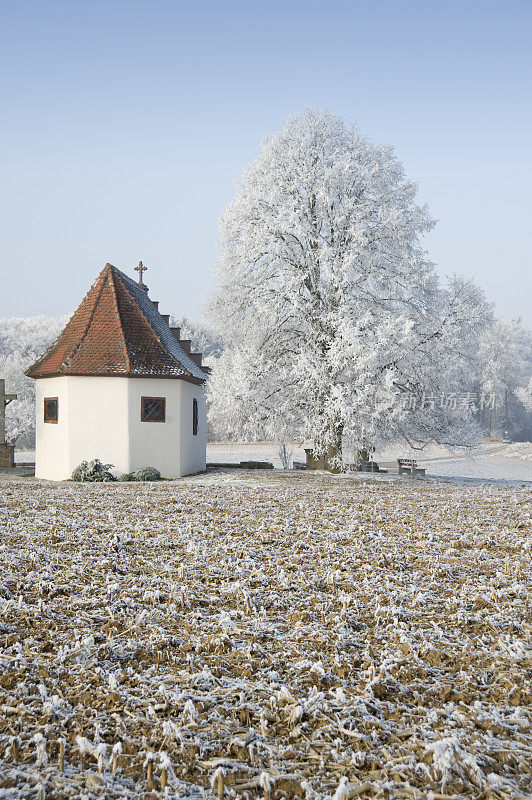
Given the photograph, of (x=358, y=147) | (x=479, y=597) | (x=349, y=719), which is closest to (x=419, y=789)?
(x=349, y=719)

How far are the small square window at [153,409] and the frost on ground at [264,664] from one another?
34.0ft

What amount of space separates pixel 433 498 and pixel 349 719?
418 inches

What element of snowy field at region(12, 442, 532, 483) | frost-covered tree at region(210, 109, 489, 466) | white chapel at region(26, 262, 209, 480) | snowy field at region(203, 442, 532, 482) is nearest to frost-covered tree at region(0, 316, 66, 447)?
snowy field at region(12, 442, 532, 483)

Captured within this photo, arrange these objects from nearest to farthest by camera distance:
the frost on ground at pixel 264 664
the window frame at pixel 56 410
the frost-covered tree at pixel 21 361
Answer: the frost on ground at pixel 264 664 → the window frame at pixel 56 410 → the frost-covered tree at pixel 21 361

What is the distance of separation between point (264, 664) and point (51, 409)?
679 inches

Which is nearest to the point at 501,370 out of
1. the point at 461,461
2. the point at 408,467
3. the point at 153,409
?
the point at 461,461

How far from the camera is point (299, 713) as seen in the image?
10.5 feet

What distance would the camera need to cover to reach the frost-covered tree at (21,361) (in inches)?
1825

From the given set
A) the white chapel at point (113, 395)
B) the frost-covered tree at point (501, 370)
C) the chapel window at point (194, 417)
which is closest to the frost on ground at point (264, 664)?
the white chapel at point (113, 395)

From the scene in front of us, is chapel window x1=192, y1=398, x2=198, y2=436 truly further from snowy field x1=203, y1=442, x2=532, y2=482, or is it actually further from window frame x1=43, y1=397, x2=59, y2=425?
snowy field x1=203, y1=442, x2=532, y2=482

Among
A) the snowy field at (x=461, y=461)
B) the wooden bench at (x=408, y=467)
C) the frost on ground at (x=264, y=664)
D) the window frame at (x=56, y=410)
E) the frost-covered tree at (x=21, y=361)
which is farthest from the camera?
the frost-covered tree at (x=21, y=361)

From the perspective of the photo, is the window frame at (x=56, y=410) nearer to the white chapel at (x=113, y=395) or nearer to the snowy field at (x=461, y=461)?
the white chapel at (x=113, y=395)

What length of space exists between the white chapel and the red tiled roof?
1.3 inches

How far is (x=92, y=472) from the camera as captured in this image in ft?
57.8
